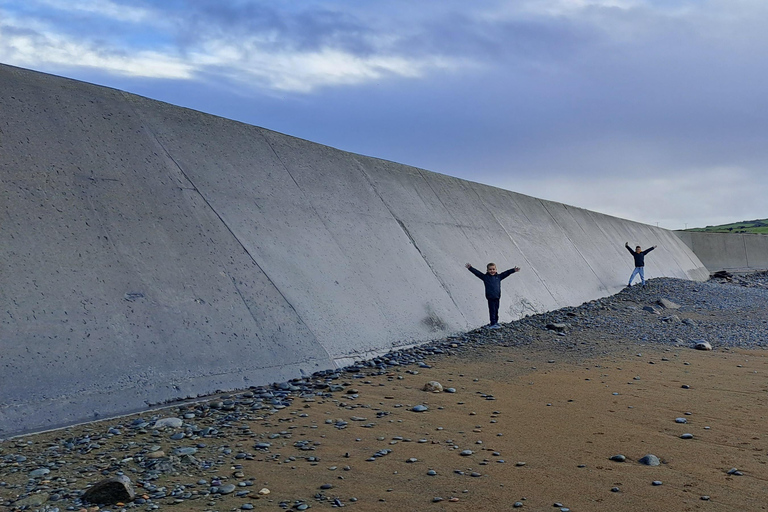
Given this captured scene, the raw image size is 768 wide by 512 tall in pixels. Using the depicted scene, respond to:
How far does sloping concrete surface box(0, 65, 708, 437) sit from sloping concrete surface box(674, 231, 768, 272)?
94.8 ft

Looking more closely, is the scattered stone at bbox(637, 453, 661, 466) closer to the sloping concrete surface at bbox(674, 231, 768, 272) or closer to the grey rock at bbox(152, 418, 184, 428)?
the grey rock at bbox(152, 418, 184, 428)

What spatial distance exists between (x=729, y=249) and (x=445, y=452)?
126 ft

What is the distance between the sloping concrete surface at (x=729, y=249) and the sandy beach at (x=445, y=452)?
32.4 meters

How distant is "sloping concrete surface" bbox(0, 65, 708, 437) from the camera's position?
488 centimetres

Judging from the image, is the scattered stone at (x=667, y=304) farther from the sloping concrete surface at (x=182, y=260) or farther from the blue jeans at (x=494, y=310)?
the blue jeans at (x=494, y=310)

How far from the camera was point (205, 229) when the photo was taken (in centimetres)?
669

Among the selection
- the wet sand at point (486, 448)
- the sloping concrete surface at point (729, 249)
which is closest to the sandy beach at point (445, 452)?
the wet sand at point (486, 448)

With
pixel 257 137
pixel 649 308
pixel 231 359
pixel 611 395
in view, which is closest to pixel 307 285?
pixel 231 359

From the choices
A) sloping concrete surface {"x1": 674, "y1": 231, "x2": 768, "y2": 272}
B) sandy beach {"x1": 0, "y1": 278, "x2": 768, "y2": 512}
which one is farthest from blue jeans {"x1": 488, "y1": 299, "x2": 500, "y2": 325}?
sloping concrete surface {"x1": 674, "y1": 231, "x2": 768, "y2": 272}

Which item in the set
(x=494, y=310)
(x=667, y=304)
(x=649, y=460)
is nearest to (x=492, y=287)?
(x=494, y=310)

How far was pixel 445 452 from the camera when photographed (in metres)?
3.85

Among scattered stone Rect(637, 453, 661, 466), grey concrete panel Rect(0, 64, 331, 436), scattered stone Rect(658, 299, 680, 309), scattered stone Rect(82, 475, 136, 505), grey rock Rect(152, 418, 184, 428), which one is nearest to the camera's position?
scattered stone Rect(82, 475, 136, 505)

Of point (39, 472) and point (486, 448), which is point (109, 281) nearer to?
point (39, 472)

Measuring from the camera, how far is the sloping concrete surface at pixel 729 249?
1383 inches
